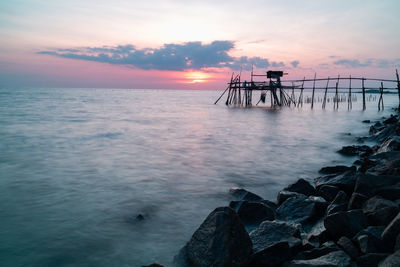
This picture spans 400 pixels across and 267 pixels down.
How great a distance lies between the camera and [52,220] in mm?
5266

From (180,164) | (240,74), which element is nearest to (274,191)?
(180,164)

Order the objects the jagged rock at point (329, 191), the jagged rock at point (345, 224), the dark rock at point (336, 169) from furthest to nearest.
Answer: the dark rock at point (336, 169) → the jagged rock at point (329, 191) → the jagged rock at point (345, 224)

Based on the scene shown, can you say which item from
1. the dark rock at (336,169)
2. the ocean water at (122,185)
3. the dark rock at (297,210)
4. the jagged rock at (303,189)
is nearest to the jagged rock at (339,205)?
the dark rock at (297,210)

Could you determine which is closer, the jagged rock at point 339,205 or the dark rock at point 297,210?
the jagged rock at point 339,205

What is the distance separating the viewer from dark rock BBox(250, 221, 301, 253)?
3406 millimetres

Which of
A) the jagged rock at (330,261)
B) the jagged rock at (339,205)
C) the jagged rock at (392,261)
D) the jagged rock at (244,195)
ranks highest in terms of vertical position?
the jagged rock at (392,261)

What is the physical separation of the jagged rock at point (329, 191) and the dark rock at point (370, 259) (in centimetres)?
269

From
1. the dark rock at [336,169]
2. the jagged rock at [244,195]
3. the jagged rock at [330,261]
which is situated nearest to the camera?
the jagged rock at [330,261]

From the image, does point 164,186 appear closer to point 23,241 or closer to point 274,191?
point 274,191

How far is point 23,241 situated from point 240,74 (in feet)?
119

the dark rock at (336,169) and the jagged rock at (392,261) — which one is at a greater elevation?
the jagged rock at (392,261)

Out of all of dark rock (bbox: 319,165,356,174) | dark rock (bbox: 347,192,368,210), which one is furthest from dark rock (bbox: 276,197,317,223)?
dark rock (bbox: 319,165,356,174)

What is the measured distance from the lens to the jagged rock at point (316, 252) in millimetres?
3139

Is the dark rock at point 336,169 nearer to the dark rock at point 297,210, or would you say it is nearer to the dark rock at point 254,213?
the dark rock at point 297,210
